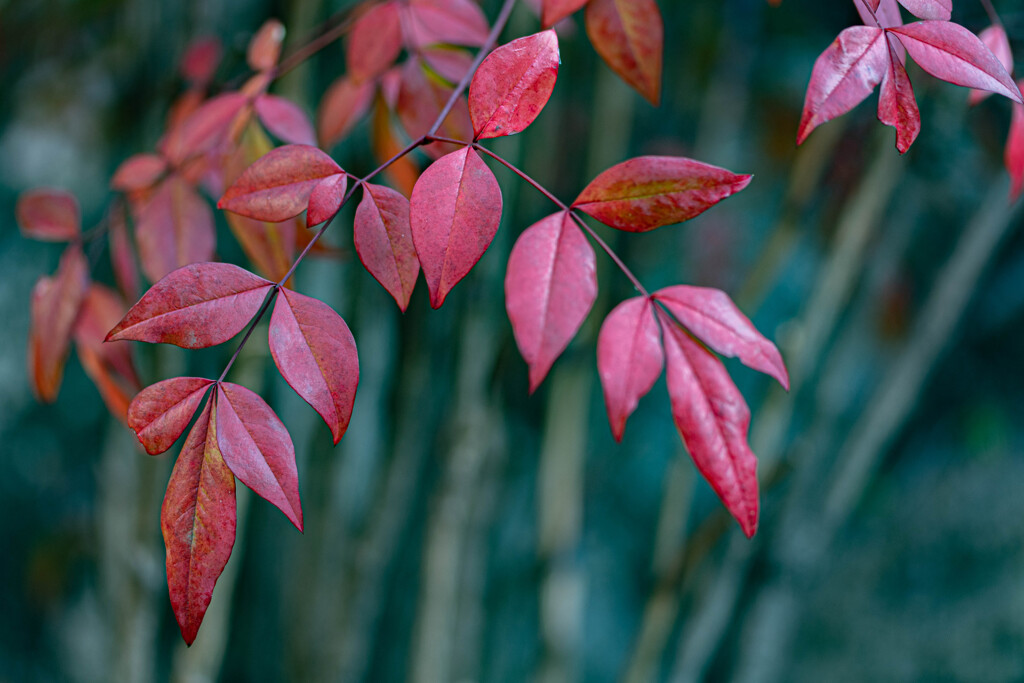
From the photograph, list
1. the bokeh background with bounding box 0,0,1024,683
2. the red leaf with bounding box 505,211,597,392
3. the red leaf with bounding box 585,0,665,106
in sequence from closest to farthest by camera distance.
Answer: the red leaf with bounding box 505,211,597,392, the red leaf with bounding box 585,0,665,106, the bokeh background with bounding box 0,0,1024,683

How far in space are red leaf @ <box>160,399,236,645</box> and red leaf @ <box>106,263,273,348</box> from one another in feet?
0.16

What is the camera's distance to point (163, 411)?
11.3 inches

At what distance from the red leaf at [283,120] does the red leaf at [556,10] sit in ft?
0.60

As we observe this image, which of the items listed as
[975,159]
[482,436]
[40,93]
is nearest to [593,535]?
[482,436]

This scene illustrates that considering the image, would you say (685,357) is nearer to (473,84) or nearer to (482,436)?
(473,84)

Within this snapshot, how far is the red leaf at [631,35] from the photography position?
0.37m

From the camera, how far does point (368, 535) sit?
2.44 ft

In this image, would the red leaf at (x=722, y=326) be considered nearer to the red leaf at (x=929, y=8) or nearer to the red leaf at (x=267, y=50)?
the red leaf at (x=929, y=8)

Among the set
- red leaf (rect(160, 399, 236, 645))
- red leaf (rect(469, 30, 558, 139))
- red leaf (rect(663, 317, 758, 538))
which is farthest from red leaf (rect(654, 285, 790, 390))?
red leaf (rect(160, 399, 236, 645))

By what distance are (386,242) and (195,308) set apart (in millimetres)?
98

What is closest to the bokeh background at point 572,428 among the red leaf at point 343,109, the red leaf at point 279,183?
the red leaf at point 343,109

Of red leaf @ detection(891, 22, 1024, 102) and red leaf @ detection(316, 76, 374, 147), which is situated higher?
red leaf @ detection(891, 22, 1024, 102)

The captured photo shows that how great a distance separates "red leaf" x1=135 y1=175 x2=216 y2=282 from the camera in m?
0.41

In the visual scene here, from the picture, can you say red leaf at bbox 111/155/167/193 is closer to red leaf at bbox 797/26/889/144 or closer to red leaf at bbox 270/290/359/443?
red leaf at bbox 270/290/359/443
